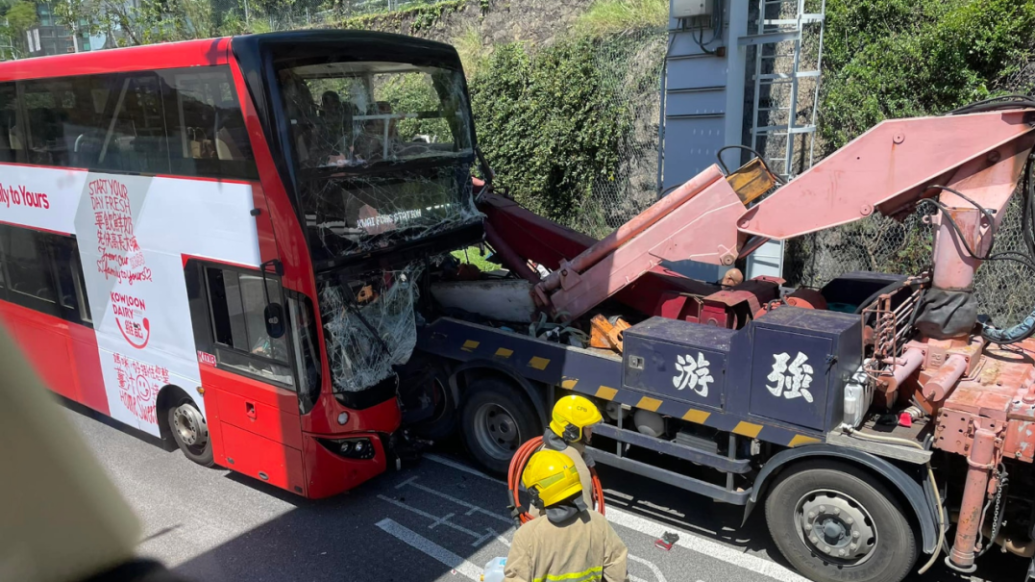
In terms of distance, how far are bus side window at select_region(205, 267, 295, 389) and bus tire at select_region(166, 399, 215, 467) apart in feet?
2.77

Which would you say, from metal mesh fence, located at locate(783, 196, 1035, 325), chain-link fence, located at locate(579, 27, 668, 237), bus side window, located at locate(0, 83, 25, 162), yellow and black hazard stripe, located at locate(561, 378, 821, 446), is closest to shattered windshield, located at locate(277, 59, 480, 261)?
yellow and black hazard stripe, located at locate(561, 378, 821, 446)

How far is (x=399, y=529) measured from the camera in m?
5.85

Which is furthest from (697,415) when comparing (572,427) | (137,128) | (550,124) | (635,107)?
(550,124)

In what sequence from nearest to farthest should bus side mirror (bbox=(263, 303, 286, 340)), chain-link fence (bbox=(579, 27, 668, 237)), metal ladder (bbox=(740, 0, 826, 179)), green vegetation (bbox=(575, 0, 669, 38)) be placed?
bus side mirror (bbox=(263, 303, 286, 340)) → metal ladder (bbox=(740, 0, 826, 179)) → chain-link fence (bbox=(579, 27, 668, 237)) → green vegetation (bbox=(575, 0, 669, 38))

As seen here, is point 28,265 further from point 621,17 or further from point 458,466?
point 621,17

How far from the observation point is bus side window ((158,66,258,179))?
17.7 ft

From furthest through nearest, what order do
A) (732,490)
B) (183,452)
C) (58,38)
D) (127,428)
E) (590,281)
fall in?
(58,38) → (127,428) → (183,452) → (590,281) → (732,490)

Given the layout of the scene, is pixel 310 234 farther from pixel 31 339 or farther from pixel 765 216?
pixel 31 339

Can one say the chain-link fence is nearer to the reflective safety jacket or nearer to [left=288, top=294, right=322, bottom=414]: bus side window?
[left=288, top=294, right=322, bottom=414]: bus side window

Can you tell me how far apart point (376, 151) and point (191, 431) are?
3279 millimetres

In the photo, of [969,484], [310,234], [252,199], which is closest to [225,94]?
[252,199]

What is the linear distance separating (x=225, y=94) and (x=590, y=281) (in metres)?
3.23

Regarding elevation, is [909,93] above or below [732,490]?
above

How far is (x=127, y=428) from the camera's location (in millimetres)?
8047
